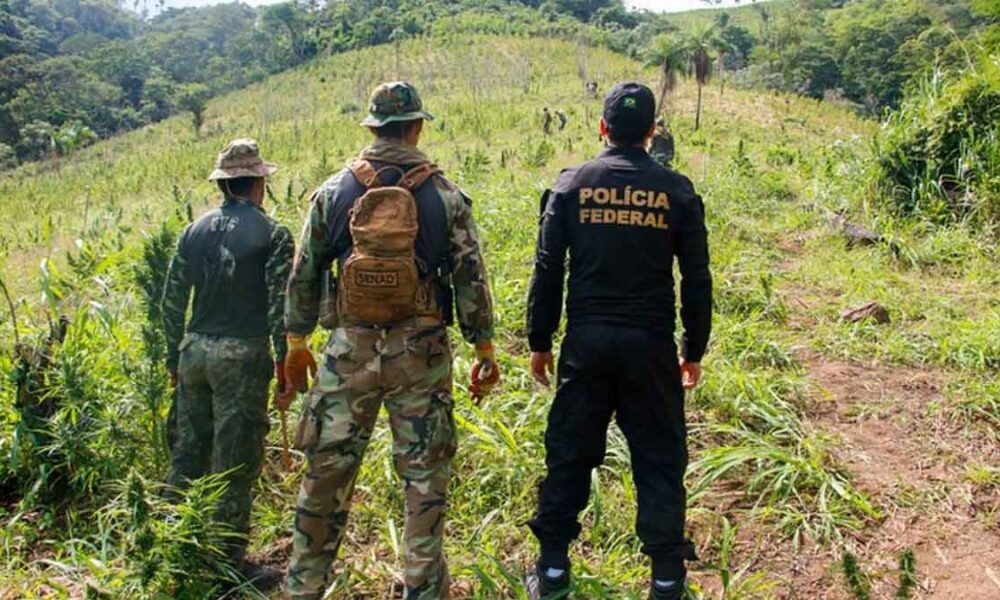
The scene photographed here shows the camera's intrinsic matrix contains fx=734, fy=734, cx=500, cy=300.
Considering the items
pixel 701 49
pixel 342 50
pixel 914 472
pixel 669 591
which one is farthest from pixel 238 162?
pixel 342 50

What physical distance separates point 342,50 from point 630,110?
157 feet

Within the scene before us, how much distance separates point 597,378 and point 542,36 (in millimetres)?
40590

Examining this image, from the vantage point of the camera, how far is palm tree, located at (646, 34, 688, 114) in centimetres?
1841

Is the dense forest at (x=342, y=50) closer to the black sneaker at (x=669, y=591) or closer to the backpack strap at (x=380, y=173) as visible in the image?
the backpack strap at (x=380, y=173)

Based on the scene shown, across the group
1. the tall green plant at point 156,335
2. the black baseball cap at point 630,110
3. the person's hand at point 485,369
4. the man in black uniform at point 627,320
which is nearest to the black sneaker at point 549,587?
the man in black uniform at point 627,320

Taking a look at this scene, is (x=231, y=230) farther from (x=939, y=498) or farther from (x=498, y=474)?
(x=939, y=498)

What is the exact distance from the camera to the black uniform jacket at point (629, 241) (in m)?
2.23

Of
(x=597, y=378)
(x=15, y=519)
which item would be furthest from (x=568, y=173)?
(x=15, y=519)

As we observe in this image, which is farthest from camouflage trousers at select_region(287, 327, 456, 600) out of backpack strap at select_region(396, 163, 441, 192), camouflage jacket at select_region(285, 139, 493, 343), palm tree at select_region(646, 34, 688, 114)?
palm tree at select_region(646, 34, 688, 114)

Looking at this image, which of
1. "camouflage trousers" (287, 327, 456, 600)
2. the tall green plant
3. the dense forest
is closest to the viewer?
"camouflage trousers" (287, 327, 456, 600)

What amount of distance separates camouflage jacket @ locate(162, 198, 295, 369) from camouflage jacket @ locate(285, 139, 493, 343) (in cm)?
26

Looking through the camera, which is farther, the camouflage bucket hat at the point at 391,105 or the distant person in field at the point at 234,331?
the distant person in field at the point at 234,331

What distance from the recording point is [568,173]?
2.35m

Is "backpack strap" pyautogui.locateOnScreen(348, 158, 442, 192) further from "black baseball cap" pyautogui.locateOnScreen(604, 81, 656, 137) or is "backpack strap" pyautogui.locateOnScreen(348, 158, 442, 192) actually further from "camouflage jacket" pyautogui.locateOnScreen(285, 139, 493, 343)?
"black baseball cap" pyautogui.locateOnScreen(604, 81, 656, 137)
